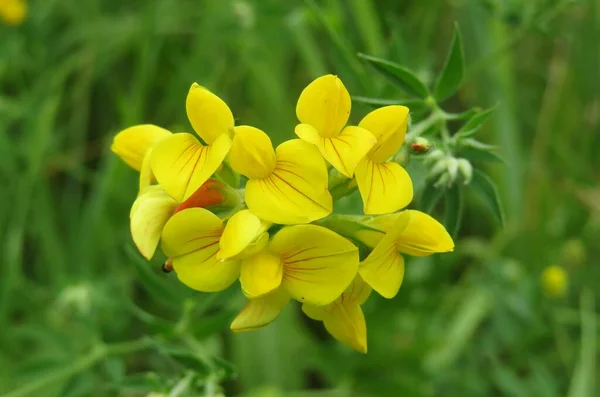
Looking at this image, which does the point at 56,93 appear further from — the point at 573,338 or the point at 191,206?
the point at 573,338

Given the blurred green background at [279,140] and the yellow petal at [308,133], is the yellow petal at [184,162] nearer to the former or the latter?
the yellow petal at [308,133]

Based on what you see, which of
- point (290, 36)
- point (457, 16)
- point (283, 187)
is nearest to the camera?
point (283, 187)

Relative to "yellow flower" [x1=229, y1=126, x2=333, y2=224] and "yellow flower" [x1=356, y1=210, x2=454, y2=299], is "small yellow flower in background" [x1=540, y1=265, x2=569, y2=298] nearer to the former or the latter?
"yellow flower" [x1=356, y1=210, x2=454, y2=299]

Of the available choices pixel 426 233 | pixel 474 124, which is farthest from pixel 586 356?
pixel 426 233

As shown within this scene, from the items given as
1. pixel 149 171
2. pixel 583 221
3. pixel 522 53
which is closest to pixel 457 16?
pixel 522 53

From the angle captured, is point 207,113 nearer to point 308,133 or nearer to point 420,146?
point 308,133

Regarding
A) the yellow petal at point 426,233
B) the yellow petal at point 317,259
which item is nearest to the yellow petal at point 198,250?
the yellow petal at point 317,259
